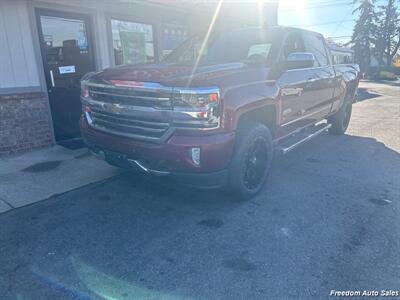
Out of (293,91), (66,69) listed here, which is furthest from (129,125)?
(66,69)

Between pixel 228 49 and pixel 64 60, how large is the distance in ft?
11.2

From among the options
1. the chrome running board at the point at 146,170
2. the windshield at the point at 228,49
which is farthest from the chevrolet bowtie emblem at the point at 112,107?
the windshield at the point at 228,49

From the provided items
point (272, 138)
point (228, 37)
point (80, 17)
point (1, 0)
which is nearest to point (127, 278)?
point (272, 138)

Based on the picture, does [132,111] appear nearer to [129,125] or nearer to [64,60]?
[129,125]

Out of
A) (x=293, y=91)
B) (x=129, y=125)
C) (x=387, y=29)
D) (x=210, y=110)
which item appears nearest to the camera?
(x=210, y=110)

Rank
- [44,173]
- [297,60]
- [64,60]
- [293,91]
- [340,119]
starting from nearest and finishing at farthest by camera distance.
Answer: [297,60], [293,91], [44,173], [64,60], [340,119]

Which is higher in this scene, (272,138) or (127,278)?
(272,138)

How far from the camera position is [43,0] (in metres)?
5.58

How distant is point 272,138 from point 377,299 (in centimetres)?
217

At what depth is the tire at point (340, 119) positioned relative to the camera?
276 inches

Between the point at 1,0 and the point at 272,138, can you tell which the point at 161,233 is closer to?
the point at 272,138

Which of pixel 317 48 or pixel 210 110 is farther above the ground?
pixel 317 48

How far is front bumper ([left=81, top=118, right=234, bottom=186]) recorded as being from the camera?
3.08 metres

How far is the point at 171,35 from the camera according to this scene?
27.8ft
